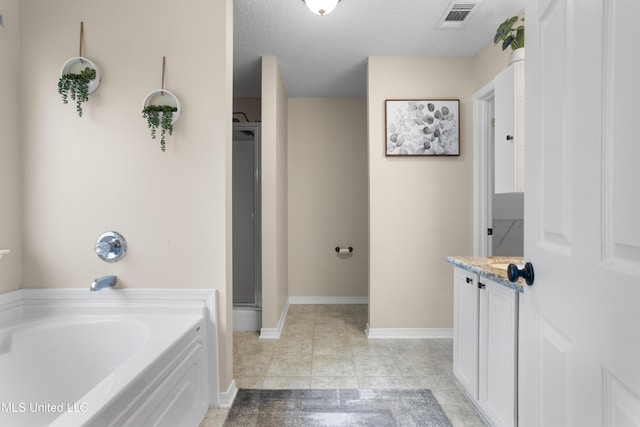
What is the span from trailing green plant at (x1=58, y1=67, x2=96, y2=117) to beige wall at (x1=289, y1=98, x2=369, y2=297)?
8.24 feet

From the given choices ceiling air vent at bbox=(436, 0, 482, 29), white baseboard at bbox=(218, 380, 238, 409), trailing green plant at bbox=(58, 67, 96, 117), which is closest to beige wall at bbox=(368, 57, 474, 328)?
ceiling air vent at bbox=(436, 0, 482, 29)

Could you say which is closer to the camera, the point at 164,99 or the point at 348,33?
the point at 164,99

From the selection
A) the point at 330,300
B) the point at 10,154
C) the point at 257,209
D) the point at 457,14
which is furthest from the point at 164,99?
the point at 330,300

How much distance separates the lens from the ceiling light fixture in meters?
2.13

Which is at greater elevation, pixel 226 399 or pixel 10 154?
pixel 10 154

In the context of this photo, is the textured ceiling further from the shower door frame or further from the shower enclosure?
the shower enclosure

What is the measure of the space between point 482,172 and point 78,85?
304cm

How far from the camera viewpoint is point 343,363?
8.13 feet

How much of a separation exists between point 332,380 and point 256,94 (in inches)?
134

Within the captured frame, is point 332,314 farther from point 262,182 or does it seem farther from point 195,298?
point 195,298

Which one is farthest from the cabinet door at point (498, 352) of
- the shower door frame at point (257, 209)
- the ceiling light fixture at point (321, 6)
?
the shower door frame at point (257, 209)

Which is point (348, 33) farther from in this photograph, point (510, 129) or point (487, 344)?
point (487, 344)

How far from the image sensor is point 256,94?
4.05 metres

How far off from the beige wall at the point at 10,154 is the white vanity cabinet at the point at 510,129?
2.91 m
